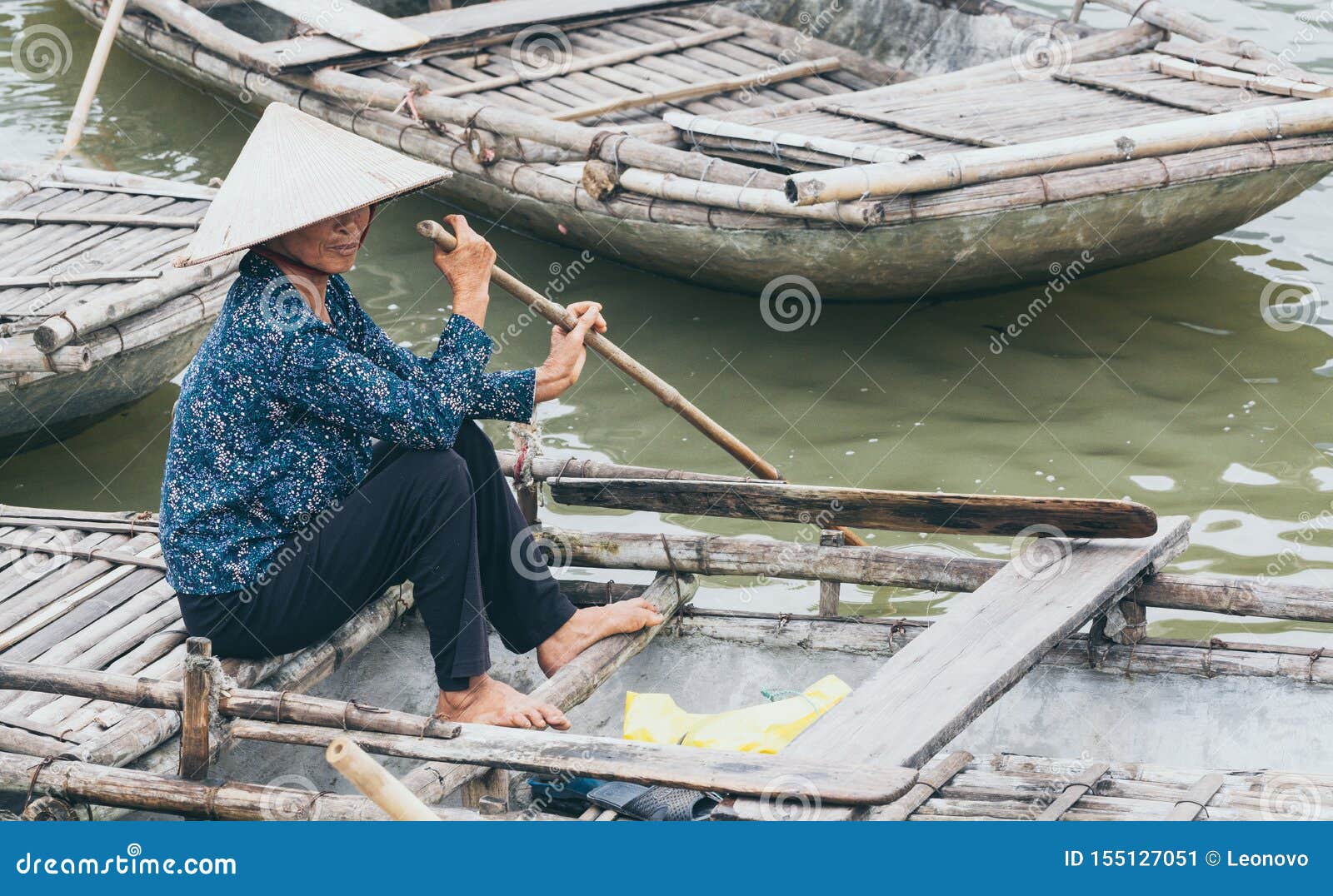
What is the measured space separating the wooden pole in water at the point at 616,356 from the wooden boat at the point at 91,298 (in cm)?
155

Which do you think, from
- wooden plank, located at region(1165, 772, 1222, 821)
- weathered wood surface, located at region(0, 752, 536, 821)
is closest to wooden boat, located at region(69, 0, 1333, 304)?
wooden plank, located at region(1165, 772, 1222, 821)

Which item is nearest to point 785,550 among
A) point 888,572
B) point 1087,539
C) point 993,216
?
point 888,572

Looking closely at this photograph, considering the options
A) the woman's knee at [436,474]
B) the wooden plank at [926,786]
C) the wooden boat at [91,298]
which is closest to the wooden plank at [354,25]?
the wooden boat at [91,298]

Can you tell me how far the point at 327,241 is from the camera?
2.61 metres

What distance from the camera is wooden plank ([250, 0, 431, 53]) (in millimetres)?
5812

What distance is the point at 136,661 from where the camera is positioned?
290 centimetres

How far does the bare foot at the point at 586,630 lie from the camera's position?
119 inches

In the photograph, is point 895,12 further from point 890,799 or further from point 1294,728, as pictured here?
point 890,799

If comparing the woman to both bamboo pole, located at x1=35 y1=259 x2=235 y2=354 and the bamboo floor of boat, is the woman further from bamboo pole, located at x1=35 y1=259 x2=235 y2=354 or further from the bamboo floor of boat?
bamboo pole, located at x1=35 y1=259 x2=235 y2=354

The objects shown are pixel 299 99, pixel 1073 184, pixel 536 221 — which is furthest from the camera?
pixel 299 99

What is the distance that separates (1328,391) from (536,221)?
2.93 meters

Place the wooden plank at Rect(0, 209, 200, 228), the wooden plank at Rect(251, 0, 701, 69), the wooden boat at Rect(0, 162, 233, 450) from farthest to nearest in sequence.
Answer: the wooden plank at Rect(251, 0, 701, 69)
the wooden plank at Rect(0, 209, 200, 228)
the wooden boat at Rect(0, 162, 233, 450)

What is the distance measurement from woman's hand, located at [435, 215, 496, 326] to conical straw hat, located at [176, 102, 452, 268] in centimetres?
13

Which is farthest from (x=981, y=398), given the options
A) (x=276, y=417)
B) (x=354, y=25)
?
(x=354, y=25)
